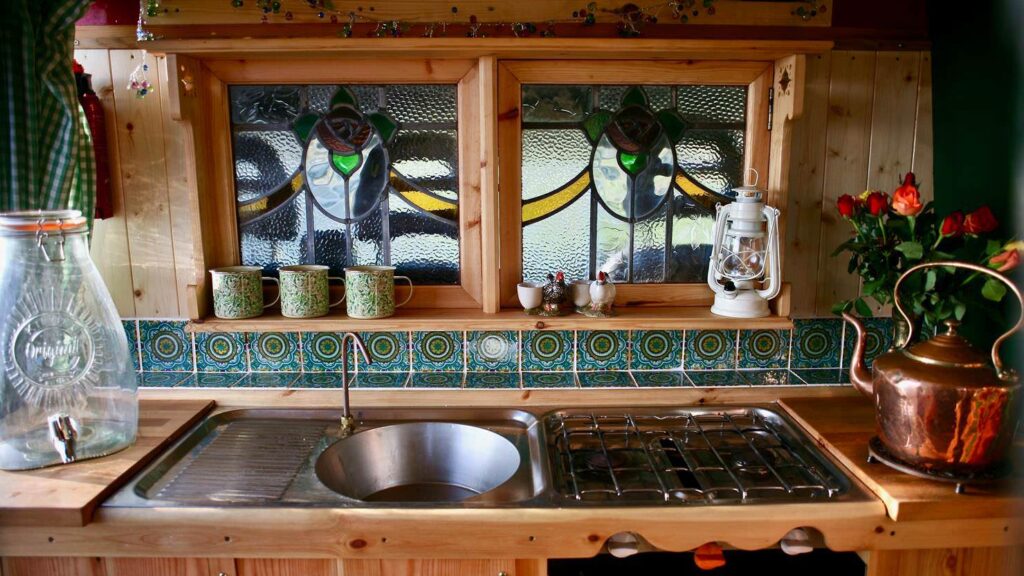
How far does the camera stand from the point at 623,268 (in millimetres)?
1833

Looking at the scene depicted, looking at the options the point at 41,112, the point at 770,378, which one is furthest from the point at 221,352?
the point at 770,378

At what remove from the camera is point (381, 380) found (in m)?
1.79

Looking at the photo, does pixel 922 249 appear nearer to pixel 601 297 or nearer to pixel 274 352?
pixel 601 297

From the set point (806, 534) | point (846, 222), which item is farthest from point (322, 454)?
point (846, 222)

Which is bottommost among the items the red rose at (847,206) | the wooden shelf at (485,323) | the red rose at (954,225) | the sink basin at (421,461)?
the sink basin at (421,461)

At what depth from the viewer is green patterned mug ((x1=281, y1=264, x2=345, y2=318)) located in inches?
65.9

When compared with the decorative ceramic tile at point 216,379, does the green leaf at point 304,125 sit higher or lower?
higher

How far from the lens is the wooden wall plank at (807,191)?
A: 1757 millimetres

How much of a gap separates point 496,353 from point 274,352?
616mm

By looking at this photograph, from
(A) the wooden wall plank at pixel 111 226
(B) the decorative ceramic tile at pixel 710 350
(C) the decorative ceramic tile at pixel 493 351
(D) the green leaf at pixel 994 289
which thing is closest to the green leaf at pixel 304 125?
(A) the wooden wall plank at pixel 111 226

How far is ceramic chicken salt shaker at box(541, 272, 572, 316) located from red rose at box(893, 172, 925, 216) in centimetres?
79

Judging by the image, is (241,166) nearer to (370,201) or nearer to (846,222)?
(370,201)

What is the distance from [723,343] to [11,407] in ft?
5.46

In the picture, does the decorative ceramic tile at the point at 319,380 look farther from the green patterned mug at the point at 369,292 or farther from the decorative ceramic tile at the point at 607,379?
the decorative ceramic tile at the point at 607,379
